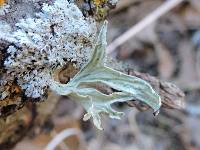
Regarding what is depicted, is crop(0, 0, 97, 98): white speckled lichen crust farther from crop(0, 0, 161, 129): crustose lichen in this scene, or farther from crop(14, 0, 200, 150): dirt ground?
crop(14, 0, 200, 150): dirt ground

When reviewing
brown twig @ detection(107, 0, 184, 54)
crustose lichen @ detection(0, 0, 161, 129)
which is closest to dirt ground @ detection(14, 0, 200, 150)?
brown twig @ detection(107, 0, 184, 54)

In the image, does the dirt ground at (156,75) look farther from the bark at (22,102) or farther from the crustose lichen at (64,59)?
the crustose lichen at (64,59)

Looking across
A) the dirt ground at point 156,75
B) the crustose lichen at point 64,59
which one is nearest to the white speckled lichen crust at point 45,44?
the crustose lichen at point 64,59

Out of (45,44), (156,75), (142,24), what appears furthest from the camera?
(156,75)

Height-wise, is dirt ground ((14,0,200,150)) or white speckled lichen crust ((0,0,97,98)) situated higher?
white speckled lichen crust ((0,0,97,98))

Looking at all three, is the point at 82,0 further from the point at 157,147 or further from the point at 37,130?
the point at 157,147

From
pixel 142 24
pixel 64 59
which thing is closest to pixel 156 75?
→ pixel 142 24

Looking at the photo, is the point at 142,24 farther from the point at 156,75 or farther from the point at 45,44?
the point at 45,44
